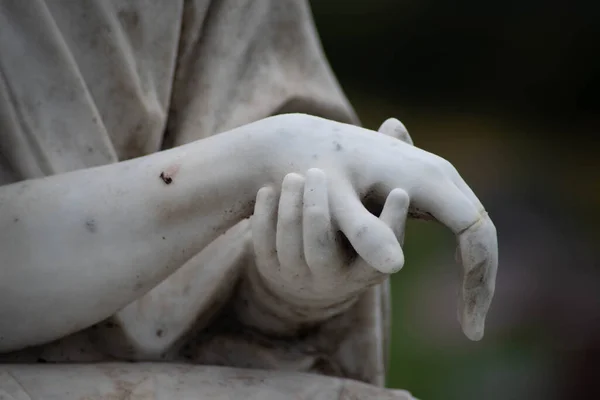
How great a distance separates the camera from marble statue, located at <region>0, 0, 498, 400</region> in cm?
82

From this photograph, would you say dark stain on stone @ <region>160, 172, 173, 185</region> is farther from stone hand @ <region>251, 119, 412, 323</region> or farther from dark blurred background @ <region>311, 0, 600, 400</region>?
dark blurred background @ <region>311, 0, 600, 400</region>

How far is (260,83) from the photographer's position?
1.07 m

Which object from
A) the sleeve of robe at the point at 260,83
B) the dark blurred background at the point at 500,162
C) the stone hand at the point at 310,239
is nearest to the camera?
the stone hand at the point at 310,239

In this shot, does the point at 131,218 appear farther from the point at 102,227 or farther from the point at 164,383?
the point at 164,383

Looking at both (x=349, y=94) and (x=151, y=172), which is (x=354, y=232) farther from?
(x=349, y=94)

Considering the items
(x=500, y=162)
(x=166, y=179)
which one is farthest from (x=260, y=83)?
(x=500, y=162)

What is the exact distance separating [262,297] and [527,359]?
141cm

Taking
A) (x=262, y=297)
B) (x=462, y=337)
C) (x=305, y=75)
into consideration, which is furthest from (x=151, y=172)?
(x=462, y=337)

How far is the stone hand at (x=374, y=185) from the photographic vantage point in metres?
0.79

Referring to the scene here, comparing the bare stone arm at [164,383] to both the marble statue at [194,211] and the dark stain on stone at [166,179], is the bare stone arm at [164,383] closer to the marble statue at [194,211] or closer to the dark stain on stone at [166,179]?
the marble statue at [194,211]

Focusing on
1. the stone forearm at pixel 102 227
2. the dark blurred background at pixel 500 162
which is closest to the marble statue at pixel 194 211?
the stone forearm at pixel 102 227

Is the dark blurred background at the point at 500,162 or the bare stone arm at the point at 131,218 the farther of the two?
the dark blurred background at the point at 500,162

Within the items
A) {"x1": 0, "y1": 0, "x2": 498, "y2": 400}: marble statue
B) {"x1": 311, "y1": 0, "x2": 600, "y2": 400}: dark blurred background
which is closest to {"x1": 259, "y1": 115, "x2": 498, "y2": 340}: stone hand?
{"x1": 0, "y1": 0, "x2": 498, "y2": 400}: marble statue

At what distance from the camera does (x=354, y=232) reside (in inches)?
30.6
